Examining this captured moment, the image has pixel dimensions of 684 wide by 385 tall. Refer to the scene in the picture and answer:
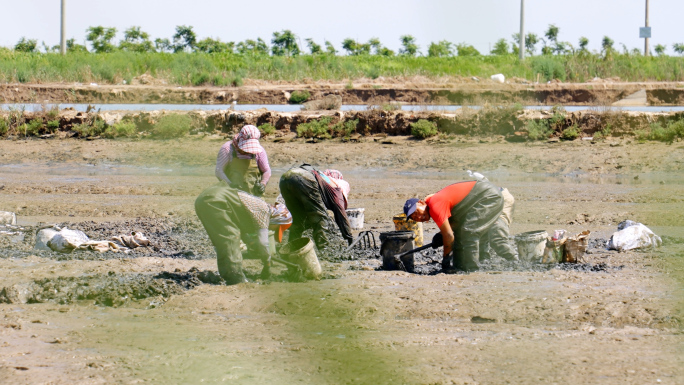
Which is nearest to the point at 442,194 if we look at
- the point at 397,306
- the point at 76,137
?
the point at 397,306

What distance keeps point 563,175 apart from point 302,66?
19123 mm

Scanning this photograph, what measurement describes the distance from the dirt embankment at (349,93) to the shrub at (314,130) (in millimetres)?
5904

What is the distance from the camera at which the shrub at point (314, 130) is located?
22469 millimetres

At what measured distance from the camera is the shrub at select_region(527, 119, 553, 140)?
21.2 m

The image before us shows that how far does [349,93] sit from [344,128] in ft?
26.2

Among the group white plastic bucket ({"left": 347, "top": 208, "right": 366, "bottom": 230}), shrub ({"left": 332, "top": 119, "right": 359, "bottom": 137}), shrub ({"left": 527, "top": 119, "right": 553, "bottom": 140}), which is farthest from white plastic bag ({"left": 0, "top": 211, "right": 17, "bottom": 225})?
shrub ({"left": 527, "top": 119, "right": 553, "bottom": 140})

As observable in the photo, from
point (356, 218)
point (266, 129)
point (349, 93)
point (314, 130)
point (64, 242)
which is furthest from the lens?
point (349, 93)

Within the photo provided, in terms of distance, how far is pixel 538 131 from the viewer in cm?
2127

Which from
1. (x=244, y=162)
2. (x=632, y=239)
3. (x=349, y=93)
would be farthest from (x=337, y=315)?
(x=349, y=93)

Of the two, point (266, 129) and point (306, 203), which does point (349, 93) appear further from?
point (306, 203)

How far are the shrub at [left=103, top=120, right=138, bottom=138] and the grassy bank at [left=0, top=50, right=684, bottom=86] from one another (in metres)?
8.97

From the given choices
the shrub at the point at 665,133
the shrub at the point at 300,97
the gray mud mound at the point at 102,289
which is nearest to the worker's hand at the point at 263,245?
the gray mud mound at the point at 102,289

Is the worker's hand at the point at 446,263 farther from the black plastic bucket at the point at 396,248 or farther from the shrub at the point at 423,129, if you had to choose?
the shrub at the point at 423,129

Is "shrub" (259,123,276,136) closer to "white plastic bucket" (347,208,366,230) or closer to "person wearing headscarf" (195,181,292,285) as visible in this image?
"white plastic bucket" (347,208,366,230)
